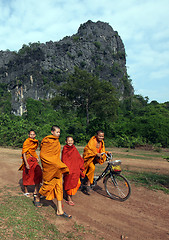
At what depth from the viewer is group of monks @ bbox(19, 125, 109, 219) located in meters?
3.38

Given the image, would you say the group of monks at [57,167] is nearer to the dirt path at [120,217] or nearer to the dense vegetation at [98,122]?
the dirt path at [120,217]

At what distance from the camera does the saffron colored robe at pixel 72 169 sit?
12.8 ft

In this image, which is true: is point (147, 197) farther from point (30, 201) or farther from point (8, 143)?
point (8, 143)

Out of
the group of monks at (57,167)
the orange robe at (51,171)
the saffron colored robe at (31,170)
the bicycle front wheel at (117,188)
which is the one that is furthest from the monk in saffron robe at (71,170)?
the bicycle front wheel at (117,188)

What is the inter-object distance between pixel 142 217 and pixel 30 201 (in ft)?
7.40

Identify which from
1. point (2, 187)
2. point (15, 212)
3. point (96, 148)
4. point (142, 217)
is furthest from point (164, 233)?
point (2, 187)

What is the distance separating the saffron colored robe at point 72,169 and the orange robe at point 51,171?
1.34ft

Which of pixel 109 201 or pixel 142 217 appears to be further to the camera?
pixel 109 201

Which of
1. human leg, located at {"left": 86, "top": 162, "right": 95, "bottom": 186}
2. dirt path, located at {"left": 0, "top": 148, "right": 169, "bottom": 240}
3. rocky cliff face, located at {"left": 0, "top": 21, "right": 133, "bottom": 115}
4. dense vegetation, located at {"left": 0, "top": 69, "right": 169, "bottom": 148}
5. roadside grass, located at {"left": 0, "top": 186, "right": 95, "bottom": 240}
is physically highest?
rocky cliff face, located at {"left": 0, "top": 21, "right": 133, "bottom": 115}

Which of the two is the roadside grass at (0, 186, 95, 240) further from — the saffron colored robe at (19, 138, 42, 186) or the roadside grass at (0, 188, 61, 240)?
the saffron colored robe at (19, 138, 42, 186)

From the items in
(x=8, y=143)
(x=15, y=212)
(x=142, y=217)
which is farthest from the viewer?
(x=8, y=143)

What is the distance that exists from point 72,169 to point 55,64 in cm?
6308

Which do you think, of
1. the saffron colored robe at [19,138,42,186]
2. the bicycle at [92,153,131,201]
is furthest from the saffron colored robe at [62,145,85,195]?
the bicycle at [92,153,131,201]

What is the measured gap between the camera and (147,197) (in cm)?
444
